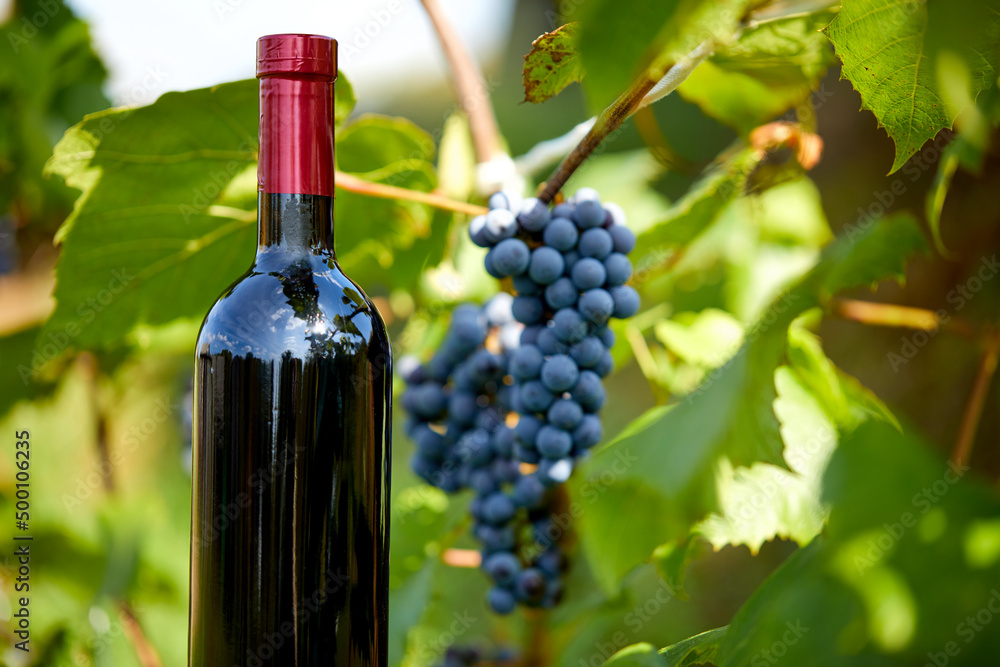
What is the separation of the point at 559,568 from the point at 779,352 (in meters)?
0.35

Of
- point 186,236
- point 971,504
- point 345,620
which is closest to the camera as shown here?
point 971,504

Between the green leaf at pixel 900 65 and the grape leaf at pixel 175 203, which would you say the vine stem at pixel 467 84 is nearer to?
the grape leaf at pixel 175 203

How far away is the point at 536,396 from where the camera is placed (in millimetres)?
622

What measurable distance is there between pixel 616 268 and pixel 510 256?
0.09 meters

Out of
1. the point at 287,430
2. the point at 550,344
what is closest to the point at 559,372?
the point at 550,344

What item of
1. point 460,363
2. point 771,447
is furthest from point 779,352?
point 460,363

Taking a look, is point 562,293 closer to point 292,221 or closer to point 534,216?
point 534,216

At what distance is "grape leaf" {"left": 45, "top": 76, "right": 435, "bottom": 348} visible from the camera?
63 centimetres

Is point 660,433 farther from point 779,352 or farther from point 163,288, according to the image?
point 163,288

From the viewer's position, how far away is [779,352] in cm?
60

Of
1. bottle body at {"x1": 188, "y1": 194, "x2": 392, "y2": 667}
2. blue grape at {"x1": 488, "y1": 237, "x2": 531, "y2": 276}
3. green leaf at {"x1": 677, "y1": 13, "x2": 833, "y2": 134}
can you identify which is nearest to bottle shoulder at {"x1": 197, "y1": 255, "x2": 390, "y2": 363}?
bottle body at {"x1": 188, "y1": 194, "x2": 392, "y2": 667}

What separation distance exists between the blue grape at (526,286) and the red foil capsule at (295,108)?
0.19 metres

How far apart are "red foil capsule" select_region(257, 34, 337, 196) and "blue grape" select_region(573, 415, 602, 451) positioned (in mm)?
310

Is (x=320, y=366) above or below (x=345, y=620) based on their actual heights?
above
